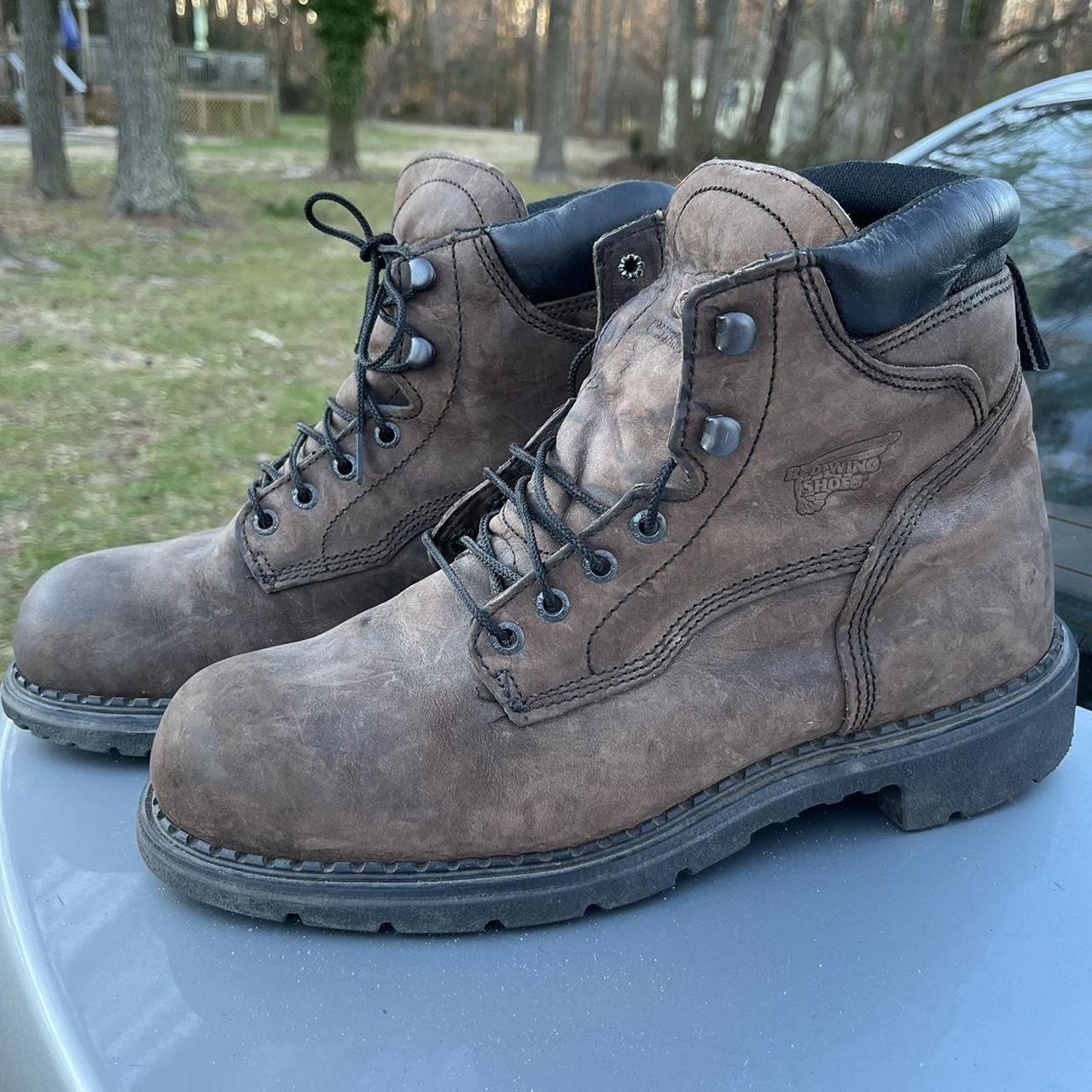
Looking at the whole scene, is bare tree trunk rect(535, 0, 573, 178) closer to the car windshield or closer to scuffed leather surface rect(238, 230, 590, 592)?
the car windshield

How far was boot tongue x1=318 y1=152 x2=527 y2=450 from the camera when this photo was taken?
1318 mm

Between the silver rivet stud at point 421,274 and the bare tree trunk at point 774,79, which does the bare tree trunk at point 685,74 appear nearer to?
the bare tree trunk at point 774,79

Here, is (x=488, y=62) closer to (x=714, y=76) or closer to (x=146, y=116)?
(x=714, y=76)

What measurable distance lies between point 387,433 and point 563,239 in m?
0.33

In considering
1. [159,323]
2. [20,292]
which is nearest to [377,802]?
[159,323]

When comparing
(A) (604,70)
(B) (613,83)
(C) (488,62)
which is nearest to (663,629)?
(A) (604,70)

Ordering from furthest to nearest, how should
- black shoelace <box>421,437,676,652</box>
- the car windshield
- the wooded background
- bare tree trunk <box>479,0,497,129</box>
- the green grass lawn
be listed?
bare tree trunk <box>479,0,497,129</box>
the wooded background
the green grass lawn
the car windshield
black shoelace <box>421,437,676,652</box>

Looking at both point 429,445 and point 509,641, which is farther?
point 429,445

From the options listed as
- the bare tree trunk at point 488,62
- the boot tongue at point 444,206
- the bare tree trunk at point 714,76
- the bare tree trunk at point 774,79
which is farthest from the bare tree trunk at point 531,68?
the boot tongue at point 444,206

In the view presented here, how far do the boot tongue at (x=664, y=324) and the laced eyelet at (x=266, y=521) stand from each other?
0.37 metres

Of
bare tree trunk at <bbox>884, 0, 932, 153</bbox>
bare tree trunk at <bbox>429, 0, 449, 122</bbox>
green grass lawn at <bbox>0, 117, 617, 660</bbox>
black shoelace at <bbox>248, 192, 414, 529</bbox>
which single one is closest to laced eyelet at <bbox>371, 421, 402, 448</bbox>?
black shoelace at <bbox>248, 192, 414, 529</bbox>

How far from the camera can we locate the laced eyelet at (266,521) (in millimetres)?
1360

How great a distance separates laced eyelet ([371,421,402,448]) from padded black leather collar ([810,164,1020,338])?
601mm

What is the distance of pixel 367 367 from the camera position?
1.33 metres
